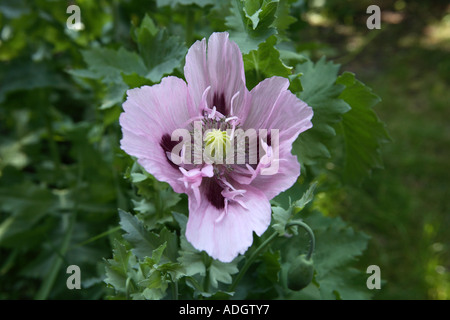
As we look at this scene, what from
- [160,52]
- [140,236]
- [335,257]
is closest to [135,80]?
[160,52]

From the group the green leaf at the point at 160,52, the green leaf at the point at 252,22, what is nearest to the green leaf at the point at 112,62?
the green leaf at the point at 160,52

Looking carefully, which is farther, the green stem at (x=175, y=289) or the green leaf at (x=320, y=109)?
the green leaf at (x=320, y=109)

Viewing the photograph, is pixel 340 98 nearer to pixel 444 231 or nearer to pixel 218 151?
pixel 218 151

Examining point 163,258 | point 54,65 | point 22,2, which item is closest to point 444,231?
point 163,258

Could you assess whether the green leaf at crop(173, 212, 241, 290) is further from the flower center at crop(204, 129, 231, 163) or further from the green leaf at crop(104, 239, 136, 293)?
the flower center at crop(204, 129, 231, 163)

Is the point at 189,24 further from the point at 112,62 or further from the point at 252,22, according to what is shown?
the point at 252,22

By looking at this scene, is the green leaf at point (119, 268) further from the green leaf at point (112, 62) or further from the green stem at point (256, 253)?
the green leaf at point (112, 62)

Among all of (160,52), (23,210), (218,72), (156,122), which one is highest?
(160,52)
